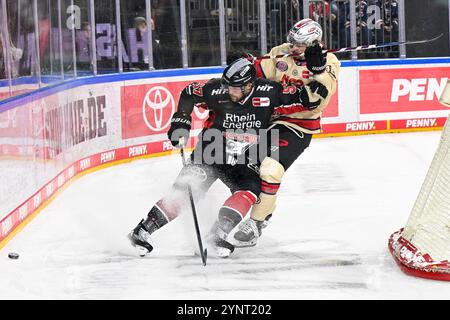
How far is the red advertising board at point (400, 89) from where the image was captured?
47.6 feet

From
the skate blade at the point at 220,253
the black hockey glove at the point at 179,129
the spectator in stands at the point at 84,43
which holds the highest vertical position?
the spectator in stands at the point at 84,43

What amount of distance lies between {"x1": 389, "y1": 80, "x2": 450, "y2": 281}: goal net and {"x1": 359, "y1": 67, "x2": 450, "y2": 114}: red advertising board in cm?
837

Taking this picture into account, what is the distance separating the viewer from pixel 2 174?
22.5ft

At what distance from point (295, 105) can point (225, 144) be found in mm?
540

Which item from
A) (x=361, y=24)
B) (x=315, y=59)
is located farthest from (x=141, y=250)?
(x=361, y=24)

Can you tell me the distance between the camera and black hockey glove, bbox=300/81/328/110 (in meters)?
6.48

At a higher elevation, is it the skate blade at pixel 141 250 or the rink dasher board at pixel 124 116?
the rink dasher board at pixel 124 116

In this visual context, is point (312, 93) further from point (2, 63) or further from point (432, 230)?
point (2, 63)

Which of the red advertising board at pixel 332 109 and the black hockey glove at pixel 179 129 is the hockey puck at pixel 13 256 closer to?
the black hockey glove at pixel 179 129

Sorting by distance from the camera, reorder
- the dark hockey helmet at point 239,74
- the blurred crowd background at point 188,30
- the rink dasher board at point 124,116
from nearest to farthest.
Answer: the dark hockey helmet at point 239,74
the rink dasher board at point 124,116
the blurred crowd background at point 188,30

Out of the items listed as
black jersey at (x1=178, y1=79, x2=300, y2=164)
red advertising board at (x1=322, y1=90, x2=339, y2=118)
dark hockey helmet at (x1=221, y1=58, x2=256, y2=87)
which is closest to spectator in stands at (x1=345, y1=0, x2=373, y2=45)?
red advertising board at (x1=322, y1=90, x2=339, y2=118)

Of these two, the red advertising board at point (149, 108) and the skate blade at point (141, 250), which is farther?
the red advertising board at point (149, 108)

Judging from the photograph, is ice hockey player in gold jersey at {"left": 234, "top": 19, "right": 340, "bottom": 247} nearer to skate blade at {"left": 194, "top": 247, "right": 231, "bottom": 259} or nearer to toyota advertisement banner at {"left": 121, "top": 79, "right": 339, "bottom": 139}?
skate blade at {"left": 194, "top": 247, "right": 231, "bottom": 259}

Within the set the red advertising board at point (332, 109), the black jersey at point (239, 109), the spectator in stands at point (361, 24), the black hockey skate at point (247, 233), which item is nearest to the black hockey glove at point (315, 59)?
the black jersey at point (239, 109)
